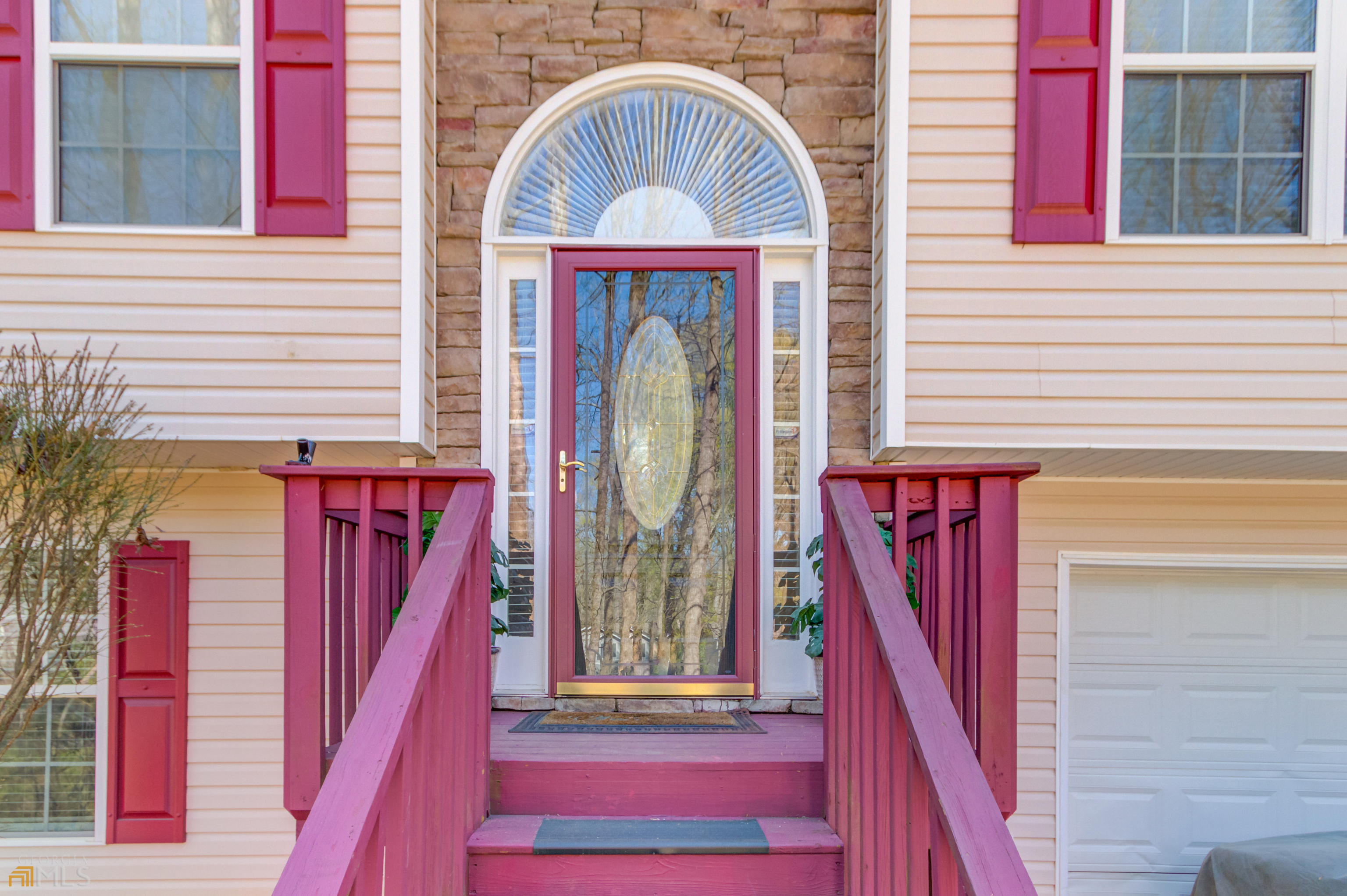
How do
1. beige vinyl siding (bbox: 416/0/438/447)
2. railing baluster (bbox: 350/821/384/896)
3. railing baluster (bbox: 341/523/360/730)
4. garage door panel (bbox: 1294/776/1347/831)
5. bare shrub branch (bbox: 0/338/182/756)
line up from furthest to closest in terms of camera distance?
garage door panel (bbox: 1294/776/1347/831) → beige vinyl siding (bbox: 416/0/438/447) → bare shrub branch (bbox: 0/338/182/756) → railing baluster (bbox: 341/523/360/730) → railing baluster (bbox: 350/821/384/896)

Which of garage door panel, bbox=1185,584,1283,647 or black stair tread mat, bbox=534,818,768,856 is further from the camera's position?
garage door panel, bbox=1185,584,1283,647

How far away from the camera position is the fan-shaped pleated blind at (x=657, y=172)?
3363 mm

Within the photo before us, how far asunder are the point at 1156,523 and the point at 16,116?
4.70 metres

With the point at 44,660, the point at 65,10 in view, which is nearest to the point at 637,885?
the point at 44,660

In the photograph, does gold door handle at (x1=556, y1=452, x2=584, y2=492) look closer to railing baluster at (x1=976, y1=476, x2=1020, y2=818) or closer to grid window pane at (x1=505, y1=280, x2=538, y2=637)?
grid window pane at (x1=505, y1=280, x2=538, y2=637)

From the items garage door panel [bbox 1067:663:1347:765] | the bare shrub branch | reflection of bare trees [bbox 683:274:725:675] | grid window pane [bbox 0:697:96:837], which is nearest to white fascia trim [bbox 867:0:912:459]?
reflection of bare trees [bbox 683:274:725:675]

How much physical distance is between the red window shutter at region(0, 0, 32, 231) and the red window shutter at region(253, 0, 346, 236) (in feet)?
2.66

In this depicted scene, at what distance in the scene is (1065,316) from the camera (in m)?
2.95

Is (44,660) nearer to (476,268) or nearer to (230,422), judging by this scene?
(230,422)

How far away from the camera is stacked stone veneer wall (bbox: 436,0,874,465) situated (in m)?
3.33

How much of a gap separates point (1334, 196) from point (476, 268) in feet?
10.7

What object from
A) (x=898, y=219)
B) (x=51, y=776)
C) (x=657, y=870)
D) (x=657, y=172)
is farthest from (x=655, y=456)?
(x=51, y=776)

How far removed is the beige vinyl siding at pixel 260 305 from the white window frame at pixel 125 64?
0.04 metres

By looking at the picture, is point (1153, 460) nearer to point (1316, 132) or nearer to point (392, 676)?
point (1316, 132)
